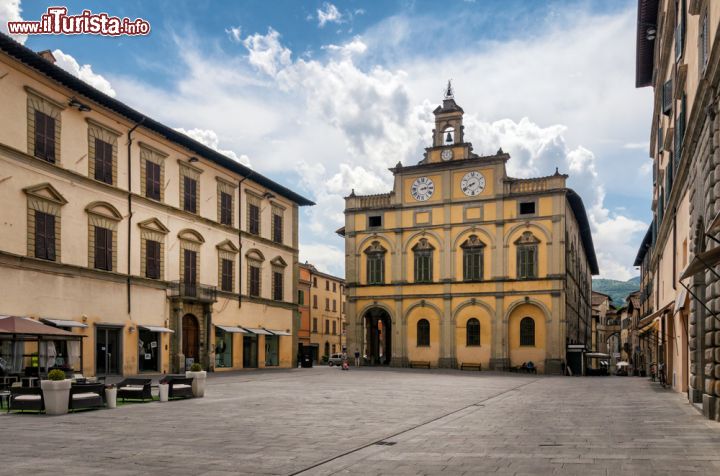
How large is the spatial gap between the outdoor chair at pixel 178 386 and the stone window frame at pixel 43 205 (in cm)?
1057

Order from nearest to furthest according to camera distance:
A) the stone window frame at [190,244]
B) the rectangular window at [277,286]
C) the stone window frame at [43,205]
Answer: the stone window frame at [43,205] → the stone window frame at [190,244] → the rectangular window at [277,286]

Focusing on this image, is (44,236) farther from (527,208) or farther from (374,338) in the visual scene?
(374,338)

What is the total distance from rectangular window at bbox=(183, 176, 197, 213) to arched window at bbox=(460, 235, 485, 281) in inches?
844

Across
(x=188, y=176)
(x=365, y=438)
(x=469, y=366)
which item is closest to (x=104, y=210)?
(x=188, y=176)

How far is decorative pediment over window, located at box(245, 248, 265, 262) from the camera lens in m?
43.9

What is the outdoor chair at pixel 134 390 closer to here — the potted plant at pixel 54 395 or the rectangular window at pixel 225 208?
the potted plant at pixel 54 395

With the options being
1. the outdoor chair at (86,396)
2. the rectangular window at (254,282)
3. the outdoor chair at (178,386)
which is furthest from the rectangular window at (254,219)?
the outdoor chair at (86,396)

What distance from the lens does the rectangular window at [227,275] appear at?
135 feet

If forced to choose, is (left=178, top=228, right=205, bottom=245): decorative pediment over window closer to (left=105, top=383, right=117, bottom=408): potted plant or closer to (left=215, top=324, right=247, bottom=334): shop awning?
(left=215, top=324, right=247, bottom=334): shop awning

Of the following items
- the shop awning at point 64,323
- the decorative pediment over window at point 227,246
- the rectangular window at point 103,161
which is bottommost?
the shop awning at point 64,323

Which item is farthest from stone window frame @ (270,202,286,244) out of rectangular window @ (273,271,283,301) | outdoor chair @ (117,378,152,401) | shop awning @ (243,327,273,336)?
outdoor chair @ (117,378,152,401)

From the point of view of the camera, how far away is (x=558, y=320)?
4838cm

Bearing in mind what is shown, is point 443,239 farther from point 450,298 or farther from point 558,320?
point 558,320

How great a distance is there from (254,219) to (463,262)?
1629 cm
